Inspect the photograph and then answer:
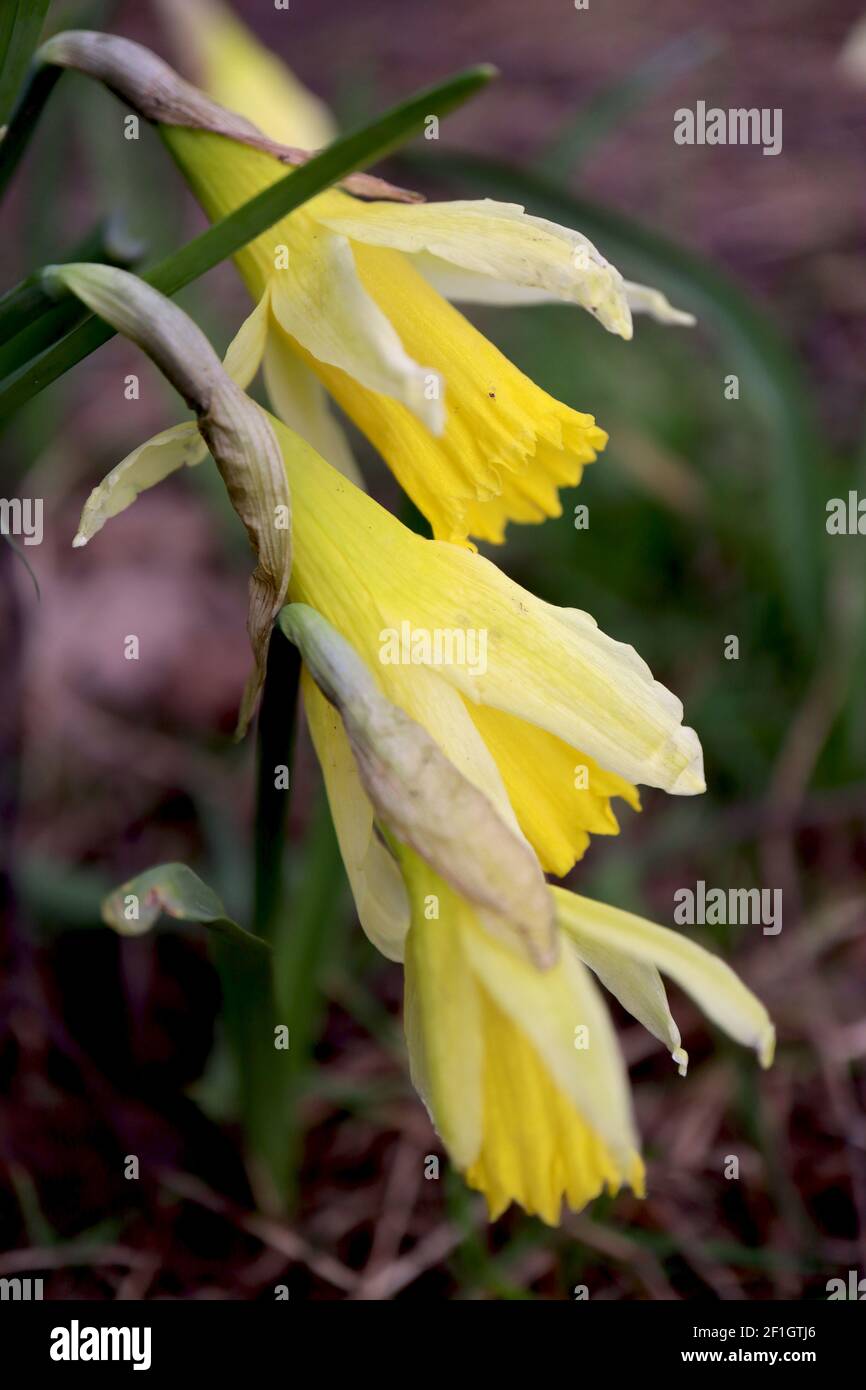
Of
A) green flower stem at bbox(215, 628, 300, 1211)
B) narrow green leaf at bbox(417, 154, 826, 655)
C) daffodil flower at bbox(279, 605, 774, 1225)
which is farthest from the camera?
narrow green leaf at bbox(417, 154, 826, 655)

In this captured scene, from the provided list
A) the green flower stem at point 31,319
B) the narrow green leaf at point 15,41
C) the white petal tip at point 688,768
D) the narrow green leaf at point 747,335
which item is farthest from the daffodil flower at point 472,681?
the narrow green leaf at point 747,335

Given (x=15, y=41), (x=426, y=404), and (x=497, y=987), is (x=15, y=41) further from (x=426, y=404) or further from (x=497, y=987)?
(x=497, y=987)

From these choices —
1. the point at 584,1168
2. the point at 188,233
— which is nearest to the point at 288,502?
the point at 584,1168

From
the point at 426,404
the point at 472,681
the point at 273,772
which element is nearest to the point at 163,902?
the point at 273,772

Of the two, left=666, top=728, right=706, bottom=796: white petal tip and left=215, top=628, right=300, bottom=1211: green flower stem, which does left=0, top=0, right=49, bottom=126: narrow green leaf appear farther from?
left=666, top=728, right=706, bottom=796: white petal tip

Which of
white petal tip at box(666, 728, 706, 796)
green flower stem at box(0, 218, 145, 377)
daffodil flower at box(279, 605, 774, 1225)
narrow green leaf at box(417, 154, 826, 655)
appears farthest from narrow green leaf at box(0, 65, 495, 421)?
narrow green leaf at box(417, 154, 826, 655)

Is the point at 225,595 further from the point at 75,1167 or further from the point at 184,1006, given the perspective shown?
the point at 75,1167
